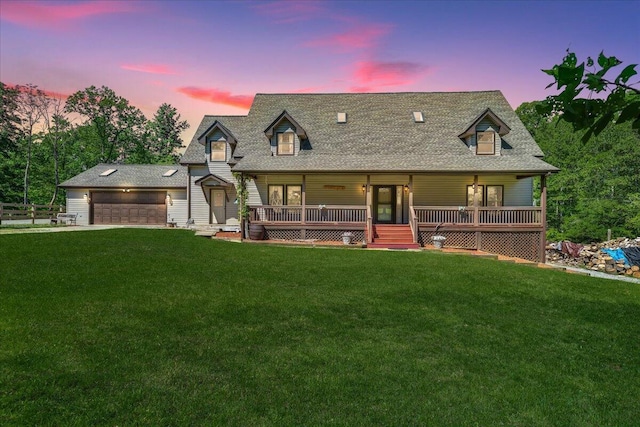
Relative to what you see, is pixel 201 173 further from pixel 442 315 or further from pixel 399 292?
pixel 442 315

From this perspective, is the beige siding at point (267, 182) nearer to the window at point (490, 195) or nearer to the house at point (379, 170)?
the house at point (379, 170)

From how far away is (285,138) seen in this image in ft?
68.6

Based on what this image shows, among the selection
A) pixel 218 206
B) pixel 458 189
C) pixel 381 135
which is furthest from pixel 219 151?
pixel 458 189

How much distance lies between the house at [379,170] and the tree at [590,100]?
15.1 metres

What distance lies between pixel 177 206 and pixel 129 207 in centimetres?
415

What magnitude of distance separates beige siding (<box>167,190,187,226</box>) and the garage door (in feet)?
1.74

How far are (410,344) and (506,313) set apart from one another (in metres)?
3.00

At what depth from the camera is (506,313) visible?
23.7ft

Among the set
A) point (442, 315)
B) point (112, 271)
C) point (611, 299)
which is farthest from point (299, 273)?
point (611, 299)

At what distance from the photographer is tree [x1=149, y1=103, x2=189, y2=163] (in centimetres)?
6287

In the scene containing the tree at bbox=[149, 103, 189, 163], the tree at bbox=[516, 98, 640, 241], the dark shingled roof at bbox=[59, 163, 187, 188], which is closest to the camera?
the tree at bbox=[516, 98, 640, 241]

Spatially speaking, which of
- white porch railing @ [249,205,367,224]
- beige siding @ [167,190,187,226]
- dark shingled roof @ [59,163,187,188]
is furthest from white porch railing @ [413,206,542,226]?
dark shingled roof @ [59,163,187,188]

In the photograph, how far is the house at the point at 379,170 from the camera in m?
17.8

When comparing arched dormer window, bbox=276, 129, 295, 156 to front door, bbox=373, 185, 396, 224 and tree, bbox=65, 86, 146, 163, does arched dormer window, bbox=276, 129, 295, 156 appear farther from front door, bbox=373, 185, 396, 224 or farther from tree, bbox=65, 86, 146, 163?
tree, bbox=65, 86, 146, 163
